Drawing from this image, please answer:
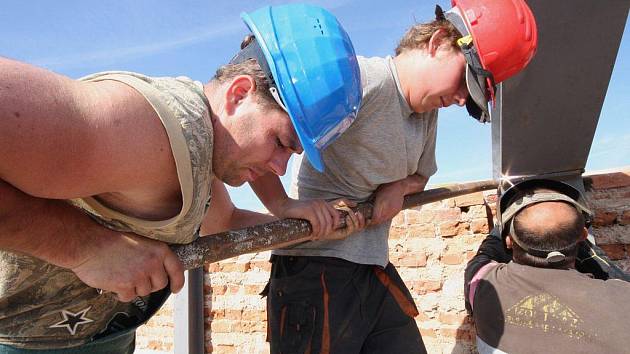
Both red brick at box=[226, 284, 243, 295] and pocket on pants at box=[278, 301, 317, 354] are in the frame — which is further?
red brick at box=[226, 284, 243, 295]

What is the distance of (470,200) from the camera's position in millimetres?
2902

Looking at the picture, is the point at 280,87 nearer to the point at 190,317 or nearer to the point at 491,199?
the point at 491,199

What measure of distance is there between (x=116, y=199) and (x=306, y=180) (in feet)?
3.17

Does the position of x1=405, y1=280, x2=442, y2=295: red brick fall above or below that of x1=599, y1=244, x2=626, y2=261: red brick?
below

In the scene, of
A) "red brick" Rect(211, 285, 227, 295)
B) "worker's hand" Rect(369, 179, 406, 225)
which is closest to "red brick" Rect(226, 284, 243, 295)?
"red brick" Rect(211, 285, 227, 295)

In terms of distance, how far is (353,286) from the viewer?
1.91 meters

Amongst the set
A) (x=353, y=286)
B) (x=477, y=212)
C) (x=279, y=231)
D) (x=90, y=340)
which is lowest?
(x=90, y=340)

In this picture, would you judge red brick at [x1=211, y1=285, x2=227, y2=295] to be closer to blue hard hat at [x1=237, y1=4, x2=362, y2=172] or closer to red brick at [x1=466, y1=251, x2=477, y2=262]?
red brick at [x1=466, y1=251, x2=477, y2=262]

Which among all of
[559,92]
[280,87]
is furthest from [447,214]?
[280,87]

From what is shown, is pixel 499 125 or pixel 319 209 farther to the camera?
pixel 499 125

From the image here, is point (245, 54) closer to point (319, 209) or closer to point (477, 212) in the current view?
point (319, 209)

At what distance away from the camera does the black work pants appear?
183cm

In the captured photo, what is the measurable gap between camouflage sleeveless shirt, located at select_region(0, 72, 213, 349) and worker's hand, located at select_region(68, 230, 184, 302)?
4 cm

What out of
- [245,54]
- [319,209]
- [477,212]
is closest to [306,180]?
[319,209]
